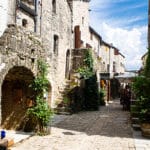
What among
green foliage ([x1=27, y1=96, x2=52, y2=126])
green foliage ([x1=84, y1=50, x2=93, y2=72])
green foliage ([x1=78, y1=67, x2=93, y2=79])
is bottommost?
green foliage ([x1=27, y1=96, x2=52, y2=126])

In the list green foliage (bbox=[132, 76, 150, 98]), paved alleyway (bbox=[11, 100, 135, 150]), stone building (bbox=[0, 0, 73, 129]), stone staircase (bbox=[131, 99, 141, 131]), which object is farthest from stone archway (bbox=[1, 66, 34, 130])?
stone staircase (bbox=[131, 99, 141, 131])

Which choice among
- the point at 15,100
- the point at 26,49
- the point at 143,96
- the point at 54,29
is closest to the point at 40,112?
the point at 15,100

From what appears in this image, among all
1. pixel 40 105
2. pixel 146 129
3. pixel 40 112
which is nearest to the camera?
pixel 146 129

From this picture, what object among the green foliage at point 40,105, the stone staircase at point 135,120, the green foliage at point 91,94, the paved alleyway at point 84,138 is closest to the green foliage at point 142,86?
the stone staircase at point 135,120

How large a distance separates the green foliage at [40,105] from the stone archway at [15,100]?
1.20 feet

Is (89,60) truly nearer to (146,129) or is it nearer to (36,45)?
(36,45)

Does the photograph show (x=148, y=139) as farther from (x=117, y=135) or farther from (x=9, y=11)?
(x=9, y=11)

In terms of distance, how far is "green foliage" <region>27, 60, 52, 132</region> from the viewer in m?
11.8

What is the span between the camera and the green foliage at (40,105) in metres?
11.8

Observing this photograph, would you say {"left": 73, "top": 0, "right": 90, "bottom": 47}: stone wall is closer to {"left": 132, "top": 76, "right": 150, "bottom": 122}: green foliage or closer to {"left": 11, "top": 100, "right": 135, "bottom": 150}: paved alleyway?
{"left": 11, "top": 100, "right": 135, "bottom": 150}: paved alleyway

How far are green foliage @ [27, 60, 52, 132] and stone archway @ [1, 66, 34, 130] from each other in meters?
0.37

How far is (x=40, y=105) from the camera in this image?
1188cm

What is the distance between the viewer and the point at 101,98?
84.5 ft

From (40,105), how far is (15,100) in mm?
1242
